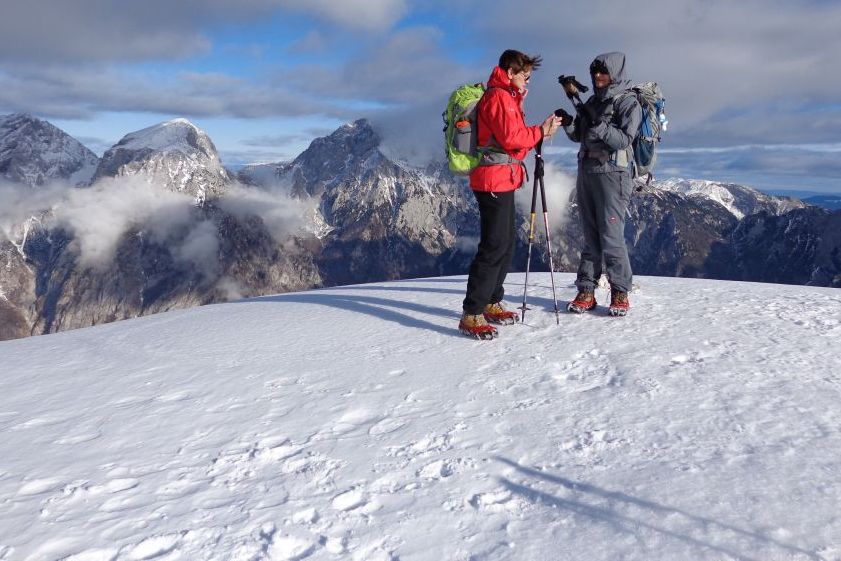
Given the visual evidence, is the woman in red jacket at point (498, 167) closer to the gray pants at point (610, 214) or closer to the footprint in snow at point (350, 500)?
the gray pants at point (610, 214)

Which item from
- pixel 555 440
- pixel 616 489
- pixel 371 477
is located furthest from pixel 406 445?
pixel 616 489

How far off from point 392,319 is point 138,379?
396 centimetres

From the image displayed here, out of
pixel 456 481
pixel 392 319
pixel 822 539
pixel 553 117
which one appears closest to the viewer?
pixel 822 539

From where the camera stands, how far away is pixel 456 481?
434cm

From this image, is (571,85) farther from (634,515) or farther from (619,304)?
(634,515)

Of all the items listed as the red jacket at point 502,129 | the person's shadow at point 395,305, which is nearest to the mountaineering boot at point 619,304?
the person's shadow at point 395,305

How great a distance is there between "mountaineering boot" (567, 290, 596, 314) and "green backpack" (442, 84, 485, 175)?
9.37ft

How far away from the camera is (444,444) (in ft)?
16.1

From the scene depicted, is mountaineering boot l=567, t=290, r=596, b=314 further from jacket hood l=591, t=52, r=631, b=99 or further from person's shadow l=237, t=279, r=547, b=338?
jacket hood l=591, t=52, r=631, b=99

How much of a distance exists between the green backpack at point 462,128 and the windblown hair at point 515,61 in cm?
62

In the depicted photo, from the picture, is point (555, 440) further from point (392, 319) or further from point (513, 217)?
point (392, 319)

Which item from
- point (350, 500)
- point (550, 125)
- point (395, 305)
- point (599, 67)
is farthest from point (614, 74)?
point (350, 500)

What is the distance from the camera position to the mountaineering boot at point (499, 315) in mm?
8578

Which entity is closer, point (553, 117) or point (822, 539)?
point (822, 539)
